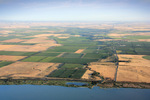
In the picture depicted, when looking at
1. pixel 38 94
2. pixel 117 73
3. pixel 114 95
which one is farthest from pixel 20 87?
pixel 117 73

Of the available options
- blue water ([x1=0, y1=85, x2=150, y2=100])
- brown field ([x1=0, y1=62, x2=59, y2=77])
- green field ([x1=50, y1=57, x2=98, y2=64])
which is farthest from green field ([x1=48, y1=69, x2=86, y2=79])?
green field ([x1=50, y1=57, x2=98, y2=64])

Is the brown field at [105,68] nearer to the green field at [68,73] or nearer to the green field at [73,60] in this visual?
the green field at [73,60]

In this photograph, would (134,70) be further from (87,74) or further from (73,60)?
(73,60)

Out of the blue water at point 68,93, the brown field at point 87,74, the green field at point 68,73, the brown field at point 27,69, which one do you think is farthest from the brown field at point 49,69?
the brown field at point 87,74

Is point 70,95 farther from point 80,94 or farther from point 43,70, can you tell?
point 43,70

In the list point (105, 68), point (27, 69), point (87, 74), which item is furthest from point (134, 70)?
point (27, 69)

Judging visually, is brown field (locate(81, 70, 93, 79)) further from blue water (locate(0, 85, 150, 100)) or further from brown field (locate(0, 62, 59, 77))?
brown field (locate(0, 62, 59, 77))
